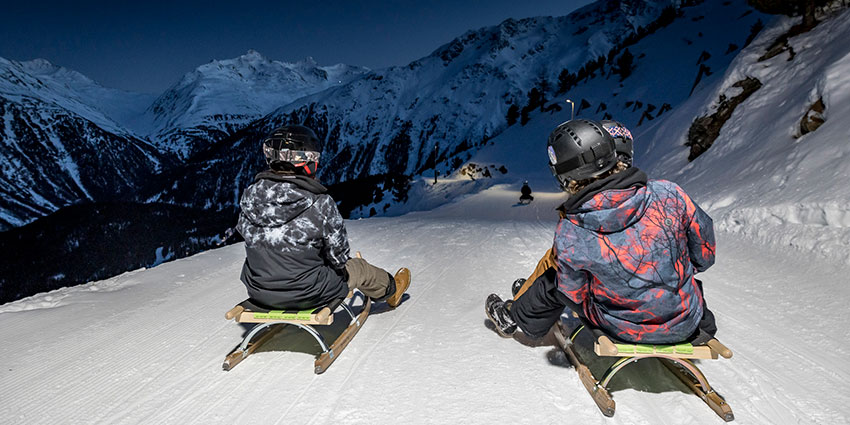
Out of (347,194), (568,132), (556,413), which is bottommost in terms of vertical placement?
(347,194)

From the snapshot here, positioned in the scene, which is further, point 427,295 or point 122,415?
point 427,295

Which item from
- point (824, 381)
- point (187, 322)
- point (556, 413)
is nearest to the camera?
point (556, 413)

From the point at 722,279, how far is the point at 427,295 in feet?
13.2

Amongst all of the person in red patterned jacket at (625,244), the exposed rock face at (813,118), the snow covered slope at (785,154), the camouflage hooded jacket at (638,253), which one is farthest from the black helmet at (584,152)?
the exposed rock face at (813,118)

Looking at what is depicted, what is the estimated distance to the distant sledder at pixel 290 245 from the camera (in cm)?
322

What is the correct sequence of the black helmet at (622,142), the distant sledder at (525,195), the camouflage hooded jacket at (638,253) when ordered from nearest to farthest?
1. the camouflage hooded jacket at (638,253)
2. the black helmet at (622,142)
3. the distant sledder at (525,195)

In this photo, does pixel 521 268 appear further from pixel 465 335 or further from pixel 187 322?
pixel 187 322

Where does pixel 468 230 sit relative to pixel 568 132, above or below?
below

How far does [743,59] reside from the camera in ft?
44.9

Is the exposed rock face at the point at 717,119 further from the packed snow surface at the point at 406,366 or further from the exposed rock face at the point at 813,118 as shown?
the packed snow surface at the point at 406,366

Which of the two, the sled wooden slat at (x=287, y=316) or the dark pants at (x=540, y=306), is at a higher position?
the sled wooden slat at (x=287, y=316)

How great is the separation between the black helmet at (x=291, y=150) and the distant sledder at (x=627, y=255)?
6.89 feet

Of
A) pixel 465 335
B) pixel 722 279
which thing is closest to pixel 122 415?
pixel 465 335

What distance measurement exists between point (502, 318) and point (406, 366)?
1.04 m
